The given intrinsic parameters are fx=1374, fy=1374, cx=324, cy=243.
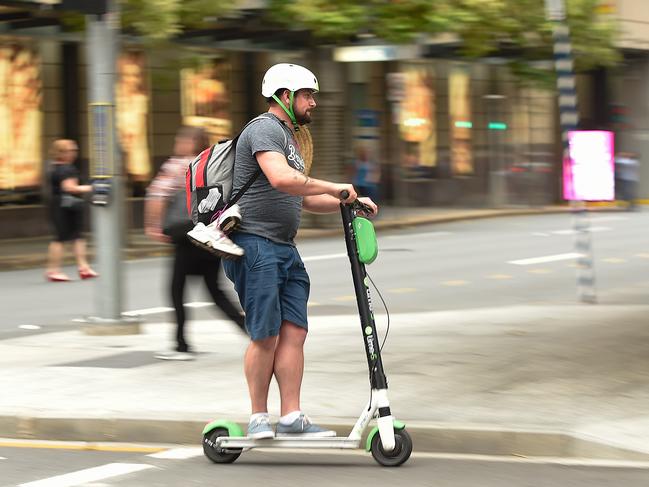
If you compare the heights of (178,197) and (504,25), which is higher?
(504,25)

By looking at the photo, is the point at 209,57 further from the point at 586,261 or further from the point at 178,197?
the point at 178,197

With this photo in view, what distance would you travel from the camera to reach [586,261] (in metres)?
14.2

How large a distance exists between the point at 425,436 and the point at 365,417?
60 centimetres

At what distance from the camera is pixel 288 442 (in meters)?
6.43

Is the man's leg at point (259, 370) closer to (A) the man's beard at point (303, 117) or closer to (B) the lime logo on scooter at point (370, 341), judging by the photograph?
(B) the lime logo on scooter at point (370, 341)

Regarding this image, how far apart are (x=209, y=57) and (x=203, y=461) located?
21.2m

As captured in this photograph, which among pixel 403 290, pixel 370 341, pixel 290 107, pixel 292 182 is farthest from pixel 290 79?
pixel 403 290

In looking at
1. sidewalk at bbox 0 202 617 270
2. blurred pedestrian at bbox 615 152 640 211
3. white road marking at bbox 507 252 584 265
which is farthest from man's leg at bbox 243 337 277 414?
blurred pedestrian at bbox 615 152 640 211

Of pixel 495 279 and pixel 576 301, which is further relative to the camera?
pixel 495 279

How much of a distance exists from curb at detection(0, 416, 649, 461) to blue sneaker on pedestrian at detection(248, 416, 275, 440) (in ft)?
1.87

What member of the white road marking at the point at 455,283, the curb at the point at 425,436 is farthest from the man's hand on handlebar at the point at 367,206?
the white road marking at the point at 455,283

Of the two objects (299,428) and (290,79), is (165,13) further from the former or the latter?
(299,428)

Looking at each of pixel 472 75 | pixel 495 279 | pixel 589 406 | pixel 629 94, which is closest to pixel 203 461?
pixel 589 406

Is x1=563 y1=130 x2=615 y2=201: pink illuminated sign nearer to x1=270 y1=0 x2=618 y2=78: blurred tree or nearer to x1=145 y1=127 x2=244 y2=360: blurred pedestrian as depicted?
x1=145 y1=127 x2=244 y2=360: blurred pedestrian
